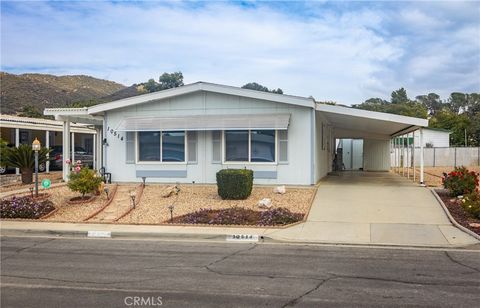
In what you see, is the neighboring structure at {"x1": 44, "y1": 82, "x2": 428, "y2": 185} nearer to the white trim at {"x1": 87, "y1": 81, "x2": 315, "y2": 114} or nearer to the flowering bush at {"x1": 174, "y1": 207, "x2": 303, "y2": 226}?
the white trim at {"x1": 87, "y1": 81, "x2": 315, "y2": 114}

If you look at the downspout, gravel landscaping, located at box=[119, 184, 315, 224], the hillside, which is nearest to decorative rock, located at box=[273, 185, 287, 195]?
gravel landscaping, located at box=[119, 184, 315, 224]

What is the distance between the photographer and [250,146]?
703 inches

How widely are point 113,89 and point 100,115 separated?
244 feet

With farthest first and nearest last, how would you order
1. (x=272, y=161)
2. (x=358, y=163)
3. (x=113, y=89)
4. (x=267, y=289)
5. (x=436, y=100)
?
(x=436, y=100), (x=113, y=89), (x=358, y=163), (x=272, y=161), (x=267, y=289)

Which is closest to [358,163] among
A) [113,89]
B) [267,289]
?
[267,289]

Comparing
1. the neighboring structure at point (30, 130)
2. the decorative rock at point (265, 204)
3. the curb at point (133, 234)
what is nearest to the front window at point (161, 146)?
the decorative rock at point (265, 204)

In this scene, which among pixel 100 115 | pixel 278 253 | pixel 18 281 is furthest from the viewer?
pixel 100 115

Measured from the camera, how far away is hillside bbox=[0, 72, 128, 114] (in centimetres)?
6328

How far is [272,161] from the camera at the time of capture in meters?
17.6

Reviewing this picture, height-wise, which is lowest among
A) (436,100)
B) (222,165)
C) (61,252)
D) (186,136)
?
(61,252)

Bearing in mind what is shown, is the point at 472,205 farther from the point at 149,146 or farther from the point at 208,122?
the point at 149,146

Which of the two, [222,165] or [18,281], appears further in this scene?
[222,165]

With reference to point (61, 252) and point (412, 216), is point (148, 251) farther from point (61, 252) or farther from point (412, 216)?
point (412, 216)
